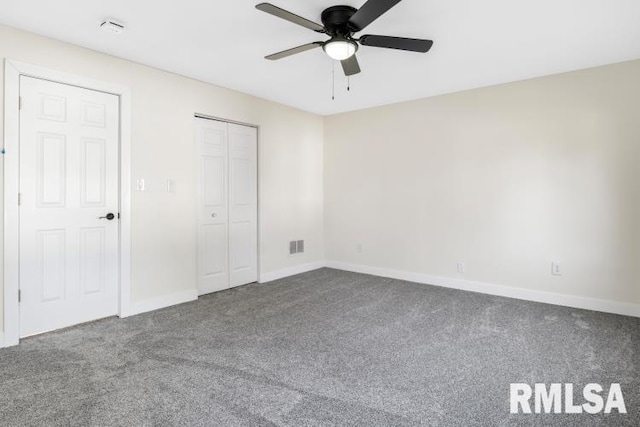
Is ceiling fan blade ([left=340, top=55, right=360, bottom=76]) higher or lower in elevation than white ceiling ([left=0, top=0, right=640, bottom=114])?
lower

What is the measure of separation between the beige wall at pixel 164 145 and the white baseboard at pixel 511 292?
5.47ft

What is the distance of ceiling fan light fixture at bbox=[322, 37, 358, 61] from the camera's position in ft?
8.20

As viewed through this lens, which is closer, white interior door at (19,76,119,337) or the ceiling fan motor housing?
the ceiling fan motor housing

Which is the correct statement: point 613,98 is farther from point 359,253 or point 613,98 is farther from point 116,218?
point 116,218

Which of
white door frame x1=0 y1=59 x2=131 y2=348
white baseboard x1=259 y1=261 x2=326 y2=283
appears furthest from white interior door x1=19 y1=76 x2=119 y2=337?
white baseboard x1=259 y1=261 x2=326 y2=283

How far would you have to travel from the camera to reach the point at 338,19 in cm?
245

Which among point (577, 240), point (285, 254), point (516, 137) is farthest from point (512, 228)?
point (285, 254)

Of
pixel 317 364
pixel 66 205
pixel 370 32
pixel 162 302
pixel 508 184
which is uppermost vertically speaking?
pixel 370 32

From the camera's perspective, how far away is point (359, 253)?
212 inches

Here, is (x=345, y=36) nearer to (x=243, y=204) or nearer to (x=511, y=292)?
(x=243, y=204)

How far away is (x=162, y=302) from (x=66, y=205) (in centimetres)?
131

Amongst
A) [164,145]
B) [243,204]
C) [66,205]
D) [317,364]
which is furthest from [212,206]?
→ [317,364]

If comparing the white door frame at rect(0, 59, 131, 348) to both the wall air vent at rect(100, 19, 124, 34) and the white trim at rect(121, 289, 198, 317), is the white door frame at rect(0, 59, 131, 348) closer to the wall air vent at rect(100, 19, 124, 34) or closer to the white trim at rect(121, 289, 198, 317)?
the wall air vent at rect(100, 19, 124, 34)

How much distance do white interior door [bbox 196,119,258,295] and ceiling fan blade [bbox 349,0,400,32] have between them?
2444 millimetres
